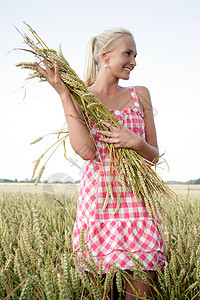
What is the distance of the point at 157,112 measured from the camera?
175 centimetres

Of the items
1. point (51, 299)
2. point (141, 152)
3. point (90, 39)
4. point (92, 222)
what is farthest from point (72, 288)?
point (90, 39)

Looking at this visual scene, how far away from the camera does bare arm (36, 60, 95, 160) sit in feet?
4.55

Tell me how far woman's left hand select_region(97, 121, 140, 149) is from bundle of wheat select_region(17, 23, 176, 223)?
0.03 meters

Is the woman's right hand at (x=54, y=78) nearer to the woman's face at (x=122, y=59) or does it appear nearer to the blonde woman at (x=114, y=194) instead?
the blonde woman at (x=114, y=194)

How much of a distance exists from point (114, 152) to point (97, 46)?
701 mm

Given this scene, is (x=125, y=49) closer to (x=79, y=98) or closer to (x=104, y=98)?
(x=104, y=98)

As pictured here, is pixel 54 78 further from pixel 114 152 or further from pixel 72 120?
pixel 114 152

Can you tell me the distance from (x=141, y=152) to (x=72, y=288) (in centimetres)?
68

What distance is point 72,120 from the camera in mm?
1394

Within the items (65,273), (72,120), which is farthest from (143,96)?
(65,273)

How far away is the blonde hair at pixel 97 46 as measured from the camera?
1.63 metres

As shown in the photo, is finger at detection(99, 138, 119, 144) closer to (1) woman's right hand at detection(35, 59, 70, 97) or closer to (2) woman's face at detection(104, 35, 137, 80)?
(1) woman's right hand at detection(35, 59, 70, 97)

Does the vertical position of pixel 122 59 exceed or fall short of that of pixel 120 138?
it exceeds it

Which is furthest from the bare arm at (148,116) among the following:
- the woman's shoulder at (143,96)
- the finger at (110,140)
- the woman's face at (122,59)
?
the finger at (110,140)
